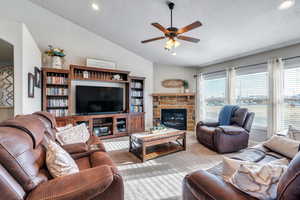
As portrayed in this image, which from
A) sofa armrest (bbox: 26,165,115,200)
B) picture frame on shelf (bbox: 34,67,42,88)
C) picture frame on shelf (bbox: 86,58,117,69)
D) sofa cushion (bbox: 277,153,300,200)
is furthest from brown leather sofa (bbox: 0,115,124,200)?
picture frame on shelf (bbox: 86,58,117,69)

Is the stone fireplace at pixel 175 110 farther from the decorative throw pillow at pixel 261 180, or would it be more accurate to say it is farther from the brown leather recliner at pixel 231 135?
the decorative throw pillow at pixel 261 180

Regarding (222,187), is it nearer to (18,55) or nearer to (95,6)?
(18,55)

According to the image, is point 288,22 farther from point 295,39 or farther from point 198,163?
point 198,163

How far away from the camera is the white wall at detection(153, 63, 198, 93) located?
5492mm

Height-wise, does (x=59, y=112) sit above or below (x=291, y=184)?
above

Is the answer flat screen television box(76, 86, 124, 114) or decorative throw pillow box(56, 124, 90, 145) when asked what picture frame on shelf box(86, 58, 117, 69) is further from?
decorative throw pillow box(56, 124, 90, 145)

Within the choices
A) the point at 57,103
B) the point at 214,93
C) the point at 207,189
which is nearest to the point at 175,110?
the point at 214,93

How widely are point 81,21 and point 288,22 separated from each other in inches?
181

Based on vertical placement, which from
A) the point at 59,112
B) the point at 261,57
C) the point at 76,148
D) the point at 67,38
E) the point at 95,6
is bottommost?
Result: the point at 76,148

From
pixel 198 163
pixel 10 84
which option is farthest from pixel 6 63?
pixel 198 163

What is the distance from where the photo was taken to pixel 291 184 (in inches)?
29.1

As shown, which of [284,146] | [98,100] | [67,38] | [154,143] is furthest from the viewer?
[98,100]

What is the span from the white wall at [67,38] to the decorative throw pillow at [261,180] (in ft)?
14.7

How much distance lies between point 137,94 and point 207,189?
13.6 ft
